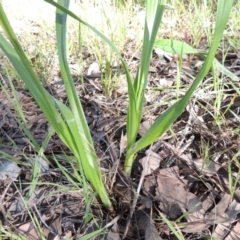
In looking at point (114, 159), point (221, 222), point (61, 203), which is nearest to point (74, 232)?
point (61, 203)

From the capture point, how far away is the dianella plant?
0.49m

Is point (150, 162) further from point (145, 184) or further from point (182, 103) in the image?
point (182, 103)

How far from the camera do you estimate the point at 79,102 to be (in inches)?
23.1

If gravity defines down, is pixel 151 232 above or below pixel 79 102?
below

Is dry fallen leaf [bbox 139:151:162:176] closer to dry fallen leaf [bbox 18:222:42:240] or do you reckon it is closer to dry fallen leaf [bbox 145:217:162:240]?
dry fallen leaf [bbox 145:217:162:240]

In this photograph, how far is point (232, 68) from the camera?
0.97 metres

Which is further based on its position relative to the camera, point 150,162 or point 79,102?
point 150,162

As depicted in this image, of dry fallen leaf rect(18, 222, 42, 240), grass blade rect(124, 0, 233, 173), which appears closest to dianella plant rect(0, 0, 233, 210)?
grass blade rect(124, 0, 233, 173)

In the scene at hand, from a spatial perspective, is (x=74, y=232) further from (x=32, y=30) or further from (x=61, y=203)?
(x=32, y=30)

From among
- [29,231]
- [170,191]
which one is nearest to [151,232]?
[170,191]

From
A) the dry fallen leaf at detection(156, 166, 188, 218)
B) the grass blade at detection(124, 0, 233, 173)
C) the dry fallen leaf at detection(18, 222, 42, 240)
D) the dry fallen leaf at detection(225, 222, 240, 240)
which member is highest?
the grass blade at detection(124, 0, 233, 173)

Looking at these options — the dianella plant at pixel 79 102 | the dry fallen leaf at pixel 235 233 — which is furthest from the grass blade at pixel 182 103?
the dry fallen leaf at pixel 235 233

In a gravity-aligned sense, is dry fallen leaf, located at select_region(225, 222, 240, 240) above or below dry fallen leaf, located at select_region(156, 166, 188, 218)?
below

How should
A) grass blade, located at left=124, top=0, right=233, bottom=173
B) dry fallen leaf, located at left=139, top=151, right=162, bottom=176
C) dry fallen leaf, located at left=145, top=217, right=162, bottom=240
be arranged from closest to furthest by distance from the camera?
grass blade, located at left=124, top=0, right=233, bottom=173 < dry fallen leaf, located at left=145, top=217, right=162, bottom=240 < dry fallen leaf, located at left=139, top=151, right=162, bottom=176
